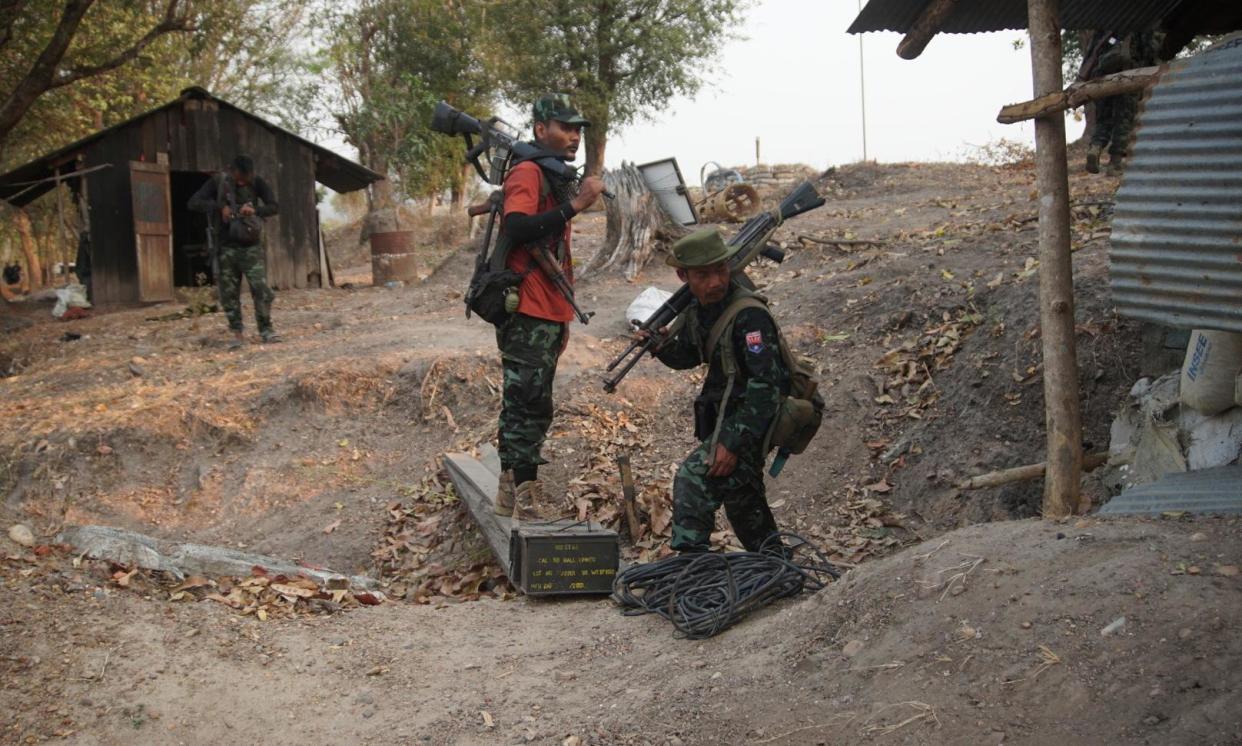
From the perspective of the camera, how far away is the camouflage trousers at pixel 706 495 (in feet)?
17.3

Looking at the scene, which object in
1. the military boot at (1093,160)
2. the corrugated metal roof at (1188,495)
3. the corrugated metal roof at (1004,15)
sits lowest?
the corrugated metal roof at (1188,495)

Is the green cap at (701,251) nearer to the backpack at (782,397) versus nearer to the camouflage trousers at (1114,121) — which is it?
the backpack at (782,397)

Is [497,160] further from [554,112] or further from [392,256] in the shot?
[392,256]

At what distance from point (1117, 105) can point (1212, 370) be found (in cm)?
1031

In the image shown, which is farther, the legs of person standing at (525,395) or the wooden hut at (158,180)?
the wooden hut at (158,180)

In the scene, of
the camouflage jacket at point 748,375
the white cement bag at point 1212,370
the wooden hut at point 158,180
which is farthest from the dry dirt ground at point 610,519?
the wooden hut at point 158,180

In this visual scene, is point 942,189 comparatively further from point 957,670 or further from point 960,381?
point 957,670

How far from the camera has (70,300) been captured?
17750 mm

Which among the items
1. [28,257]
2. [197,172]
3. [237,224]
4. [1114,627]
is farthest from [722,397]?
[28,257]

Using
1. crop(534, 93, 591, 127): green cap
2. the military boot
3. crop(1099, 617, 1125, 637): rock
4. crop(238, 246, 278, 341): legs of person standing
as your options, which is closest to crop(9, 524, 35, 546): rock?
crop(534, 93, 591, 127): green cap

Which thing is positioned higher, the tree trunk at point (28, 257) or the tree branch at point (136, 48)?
the tree branch at point (136, 48)

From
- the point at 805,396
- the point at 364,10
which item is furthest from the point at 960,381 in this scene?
the point at 364,10

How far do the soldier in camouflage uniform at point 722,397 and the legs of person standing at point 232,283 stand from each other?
7.66m

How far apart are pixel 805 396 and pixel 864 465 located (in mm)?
2073
